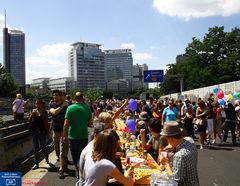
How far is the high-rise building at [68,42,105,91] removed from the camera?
17712 cm

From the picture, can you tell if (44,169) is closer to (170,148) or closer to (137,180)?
(137,180)

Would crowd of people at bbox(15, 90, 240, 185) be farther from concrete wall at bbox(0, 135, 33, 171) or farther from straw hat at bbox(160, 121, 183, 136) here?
concrete wall at bbox(0, 135, 33, 171)

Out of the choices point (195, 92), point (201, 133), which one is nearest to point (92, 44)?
point (195, 92)

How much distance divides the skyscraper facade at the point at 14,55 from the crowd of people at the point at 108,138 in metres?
156

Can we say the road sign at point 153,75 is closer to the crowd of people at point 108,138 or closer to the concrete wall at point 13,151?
the crowd of people at point 108,138

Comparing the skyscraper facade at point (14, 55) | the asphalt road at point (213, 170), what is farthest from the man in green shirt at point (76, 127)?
the skyscraper facade at point (14, 55)

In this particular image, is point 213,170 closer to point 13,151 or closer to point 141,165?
point 141,165

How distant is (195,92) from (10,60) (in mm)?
137176

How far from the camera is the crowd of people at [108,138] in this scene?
409 centimetres

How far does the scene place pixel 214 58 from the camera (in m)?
80.4

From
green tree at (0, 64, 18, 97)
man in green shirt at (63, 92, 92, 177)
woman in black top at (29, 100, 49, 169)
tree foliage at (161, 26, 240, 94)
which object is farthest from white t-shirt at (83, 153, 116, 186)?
green tree at (0, 64, 18, 97)

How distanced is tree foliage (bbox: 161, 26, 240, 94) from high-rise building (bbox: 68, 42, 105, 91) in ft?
318

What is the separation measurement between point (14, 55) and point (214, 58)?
113 m

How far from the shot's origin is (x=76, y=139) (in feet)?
26.3
